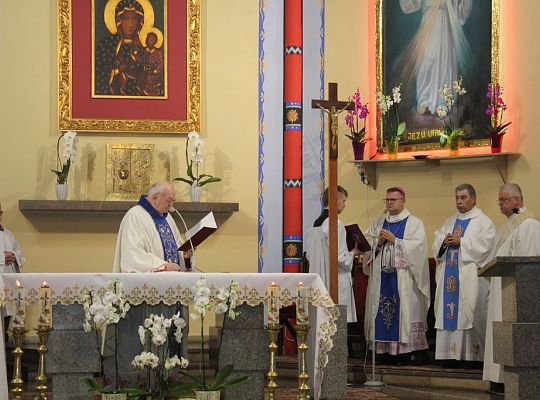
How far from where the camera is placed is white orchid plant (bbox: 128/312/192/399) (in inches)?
256

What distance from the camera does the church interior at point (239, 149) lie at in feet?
34.9

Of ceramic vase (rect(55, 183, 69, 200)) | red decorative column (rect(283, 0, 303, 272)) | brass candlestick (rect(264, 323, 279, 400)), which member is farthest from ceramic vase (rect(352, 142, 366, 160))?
brass candlestick (rect(264, 323, 279, 400))

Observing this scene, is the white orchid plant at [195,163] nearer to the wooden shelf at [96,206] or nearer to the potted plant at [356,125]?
the wooden shelf at [96,206]

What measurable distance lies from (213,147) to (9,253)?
2.48m

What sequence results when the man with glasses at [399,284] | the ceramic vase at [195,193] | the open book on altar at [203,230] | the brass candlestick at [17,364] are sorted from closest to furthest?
the brass candlestick at [17,364] → the open book on altar at [203,230] → the man with glasses at [399,284] → the ceramic vase at [195,193]

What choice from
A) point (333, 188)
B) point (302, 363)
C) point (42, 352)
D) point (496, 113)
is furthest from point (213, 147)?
point (42, 352)

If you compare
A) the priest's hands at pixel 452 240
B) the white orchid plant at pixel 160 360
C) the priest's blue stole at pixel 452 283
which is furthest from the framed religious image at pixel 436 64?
the white orchid plant at pixel 160 360

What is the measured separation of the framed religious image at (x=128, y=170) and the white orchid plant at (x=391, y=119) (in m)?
2.48

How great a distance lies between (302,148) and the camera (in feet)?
36.6

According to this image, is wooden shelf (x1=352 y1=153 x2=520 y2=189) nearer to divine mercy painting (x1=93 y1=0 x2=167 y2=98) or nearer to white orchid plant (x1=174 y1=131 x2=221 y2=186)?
white orchid plant (x1=174 y1=131 x2=221 y2=186)

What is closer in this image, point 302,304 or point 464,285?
point 302,304

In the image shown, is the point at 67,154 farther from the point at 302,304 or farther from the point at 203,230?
the point at 302,304

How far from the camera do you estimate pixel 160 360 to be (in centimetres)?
718

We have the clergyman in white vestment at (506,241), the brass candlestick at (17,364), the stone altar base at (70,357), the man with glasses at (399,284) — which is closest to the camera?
the brass candlestick at (17,364)
